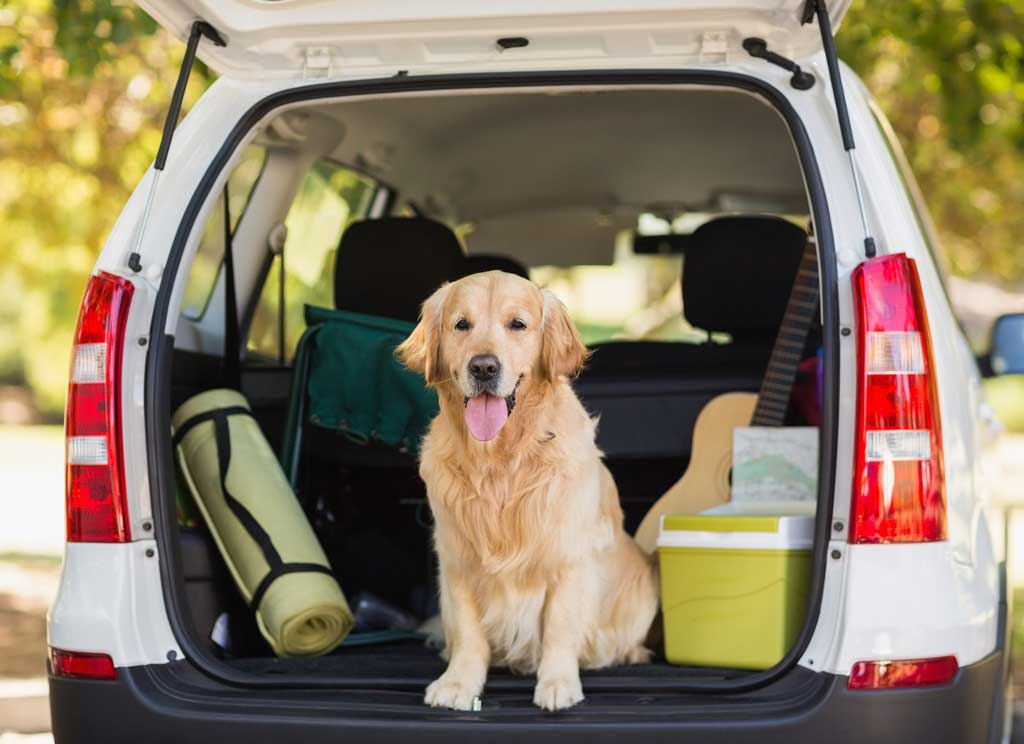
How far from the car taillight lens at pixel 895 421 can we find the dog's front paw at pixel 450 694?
877 mm

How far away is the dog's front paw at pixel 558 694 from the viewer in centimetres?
266

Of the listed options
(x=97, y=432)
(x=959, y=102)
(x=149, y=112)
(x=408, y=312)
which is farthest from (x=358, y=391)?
(x=149, y=112)

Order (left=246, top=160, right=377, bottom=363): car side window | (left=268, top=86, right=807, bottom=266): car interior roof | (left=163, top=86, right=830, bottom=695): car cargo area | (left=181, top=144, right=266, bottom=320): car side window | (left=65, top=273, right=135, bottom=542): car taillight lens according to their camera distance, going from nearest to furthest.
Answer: (left=65, top=273, right=135, bottom=542): car taillight lens < (left=163, top=86, right=830, bottom=695): car cargo area < (left=181, top=144, right=266, bottom=320): car side window < (left=246, top=160, right=377, bottom=363): car side window < (left=268, top=86, right=807, bottom=266): car interior roof

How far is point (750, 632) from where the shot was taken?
2920mm

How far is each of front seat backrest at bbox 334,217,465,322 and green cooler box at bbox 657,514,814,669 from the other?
154 centimetres

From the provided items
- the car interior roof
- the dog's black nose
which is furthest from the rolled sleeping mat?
the car interior roof

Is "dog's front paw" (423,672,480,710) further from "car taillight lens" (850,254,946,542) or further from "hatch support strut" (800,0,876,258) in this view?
"hatch support strut" (800,0,876,258)

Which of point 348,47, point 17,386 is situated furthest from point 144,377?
point 17,386

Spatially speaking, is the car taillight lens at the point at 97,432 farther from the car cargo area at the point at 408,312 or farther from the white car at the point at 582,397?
the car cargo area at the point at 408,312

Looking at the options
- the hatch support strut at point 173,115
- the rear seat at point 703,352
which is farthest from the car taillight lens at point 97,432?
the rear seat at point 703,352

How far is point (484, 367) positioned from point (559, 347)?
25 cm

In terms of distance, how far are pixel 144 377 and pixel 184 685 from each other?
676 mm

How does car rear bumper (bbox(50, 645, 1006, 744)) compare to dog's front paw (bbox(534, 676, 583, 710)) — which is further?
dog's front paw (bbox(534, 676, 583, 710))

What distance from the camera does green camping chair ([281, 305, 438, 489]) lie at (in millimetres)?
3875
